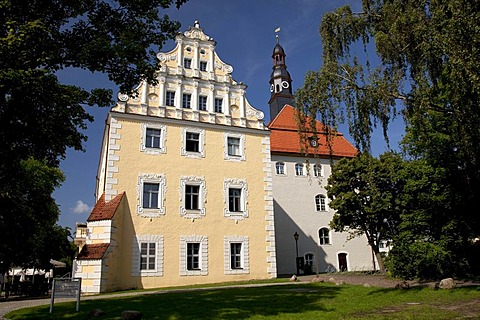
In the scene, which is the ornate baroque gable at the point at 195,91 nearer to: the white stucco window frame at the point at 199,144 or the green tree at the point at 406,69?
the white stucco window frame at the point at 199,144

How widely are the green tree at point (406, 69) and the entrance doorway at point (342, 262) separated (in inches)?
786

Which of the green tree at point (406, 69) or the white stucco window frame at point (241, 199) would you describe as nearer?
the green tree at point (406, 69)

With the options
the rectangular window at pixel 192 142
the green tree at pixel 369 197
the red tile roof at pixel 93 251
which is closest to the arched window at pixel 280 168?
the green tree at pixel 369 197

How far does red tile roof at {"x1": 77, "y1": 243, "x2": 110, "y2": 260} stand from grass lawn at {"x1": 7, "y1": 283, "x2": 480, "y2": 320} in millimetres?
6277

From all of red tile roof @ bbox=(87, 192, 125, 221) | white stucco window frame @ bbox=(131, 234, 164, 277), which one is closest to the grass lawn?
red tile roof @ bbox=(87, 192, 125, 221)

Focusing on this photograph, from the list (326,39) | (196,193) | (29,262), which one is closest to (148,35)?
(326,39)

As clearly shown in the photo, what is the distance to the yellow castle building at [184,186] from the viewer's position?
65.1 feet

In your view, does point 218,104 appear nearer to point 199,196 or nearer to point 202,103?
point 202,103

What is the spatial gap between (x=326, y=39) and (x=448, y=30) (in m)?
4.23

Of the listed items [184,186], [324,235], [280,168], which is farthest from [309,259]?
[184,186]

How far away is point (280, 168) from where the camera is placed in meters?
31.2

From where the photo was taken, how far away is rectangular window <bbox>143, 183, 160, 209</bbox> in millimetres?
21141

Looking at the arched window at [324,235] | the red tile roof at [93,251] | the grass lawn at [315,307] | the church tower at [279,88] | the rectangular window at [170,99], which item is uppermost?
the church tower at [279,88]

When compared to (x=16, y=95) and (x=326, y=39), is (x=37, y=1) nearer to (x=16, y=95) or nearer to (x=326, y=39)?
(x=16, y=95)
